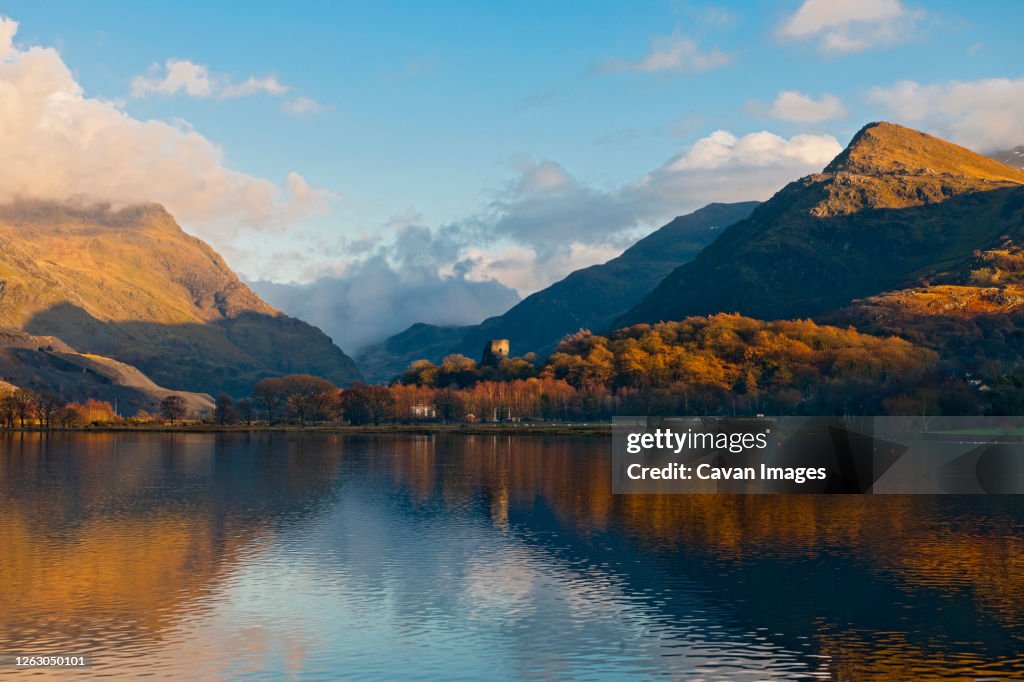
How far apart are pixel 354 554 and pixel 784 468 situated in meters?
106

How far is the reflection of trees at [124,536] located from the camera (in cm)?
5772

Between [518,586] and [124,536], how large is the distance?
4001cm

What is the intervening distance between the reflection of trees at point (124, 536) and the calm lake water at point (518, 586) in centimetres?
33

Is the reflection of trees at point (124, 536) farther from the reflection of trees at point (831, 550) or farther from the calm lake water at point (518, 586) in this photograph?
the reflection of trees at point (831, 550)

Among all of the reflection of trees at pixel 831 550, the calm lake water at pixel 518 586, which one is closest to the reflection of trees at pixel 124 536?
the calm lake water at pixel 518 586

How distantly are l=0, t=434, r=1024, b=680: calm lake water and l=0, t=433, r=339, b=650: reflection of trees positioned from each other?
0.33 metres

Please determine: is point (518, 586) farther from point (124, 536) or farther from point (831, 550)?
point (124, 536)

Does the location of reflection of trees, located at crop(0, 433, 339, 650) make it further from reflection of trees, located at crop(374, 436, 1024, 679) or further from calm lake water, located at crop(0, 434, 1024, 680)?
reflection of trees, located at crop(374, 436, 1024, 679)

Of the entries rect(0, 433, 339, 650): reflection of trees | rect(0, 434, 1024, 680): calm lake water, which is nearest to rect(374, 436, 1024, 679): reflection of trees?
rect(0, 434, 1024, 680): calm lake water

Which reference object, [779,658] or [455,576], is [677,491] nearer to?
[455,576]

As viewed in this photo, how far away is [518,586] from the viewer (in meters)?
66.4

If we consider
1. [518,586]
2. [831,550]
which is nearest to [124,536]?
[518,586]

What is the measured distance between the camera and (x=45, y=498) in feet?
385

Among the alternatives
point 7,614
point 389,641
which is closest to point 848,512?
point 389,641
